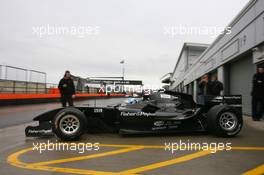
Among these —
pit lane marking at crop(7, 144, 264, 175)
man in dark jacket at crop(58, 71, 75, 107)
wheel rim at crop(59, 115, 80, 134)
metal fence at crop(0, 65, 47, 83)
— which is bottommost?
pit lane marking at crop(7, 144, 264, 175)

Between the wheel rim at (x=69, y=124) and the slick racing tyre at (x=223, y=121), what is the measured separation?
101 inches

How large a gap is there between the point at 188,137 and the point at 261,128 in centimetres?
247

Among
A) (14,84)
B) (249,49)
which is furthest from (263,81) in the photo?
(14,84)

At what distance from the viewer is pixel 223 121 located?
551 cm

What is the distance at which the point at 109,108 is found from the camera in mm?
5566

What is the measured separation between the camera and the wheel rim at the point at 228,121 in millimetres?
5457

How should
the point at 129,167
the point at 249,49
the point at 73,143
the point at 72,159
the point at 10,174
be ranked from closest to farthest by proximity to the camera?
1. the point at 10,174
2. the point at 129,167
3. the point at 72,159
4. the point at 73,143
5. the point at 249,49

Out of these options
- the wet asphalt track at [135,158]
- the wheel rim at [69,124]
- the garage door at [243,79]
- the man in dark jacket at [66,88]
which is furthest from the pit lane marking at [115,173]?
the garage door at [243,79]

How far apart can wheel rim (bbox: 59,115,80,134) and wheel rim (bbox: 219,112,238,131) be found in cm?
279

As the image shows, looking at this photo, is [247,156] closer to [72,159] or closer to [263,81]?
[72,159]

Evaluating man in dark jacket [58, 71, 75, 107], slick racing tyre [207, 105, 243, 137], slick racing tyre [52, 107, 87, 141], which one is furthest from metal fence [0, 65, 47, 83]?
slick racing tyre [207, 105, 243, 137]

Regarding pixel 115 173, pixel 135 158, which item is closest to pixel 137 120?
pixel 135 158

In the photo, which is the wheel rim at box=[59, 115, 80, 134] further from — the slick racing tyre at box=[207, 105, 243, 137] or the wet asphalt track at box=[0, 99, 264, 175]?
the slick racing tyre at box=[207, 105, 243, 137]

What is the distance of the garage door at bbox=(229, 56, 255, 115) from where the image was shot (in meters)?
10.2
